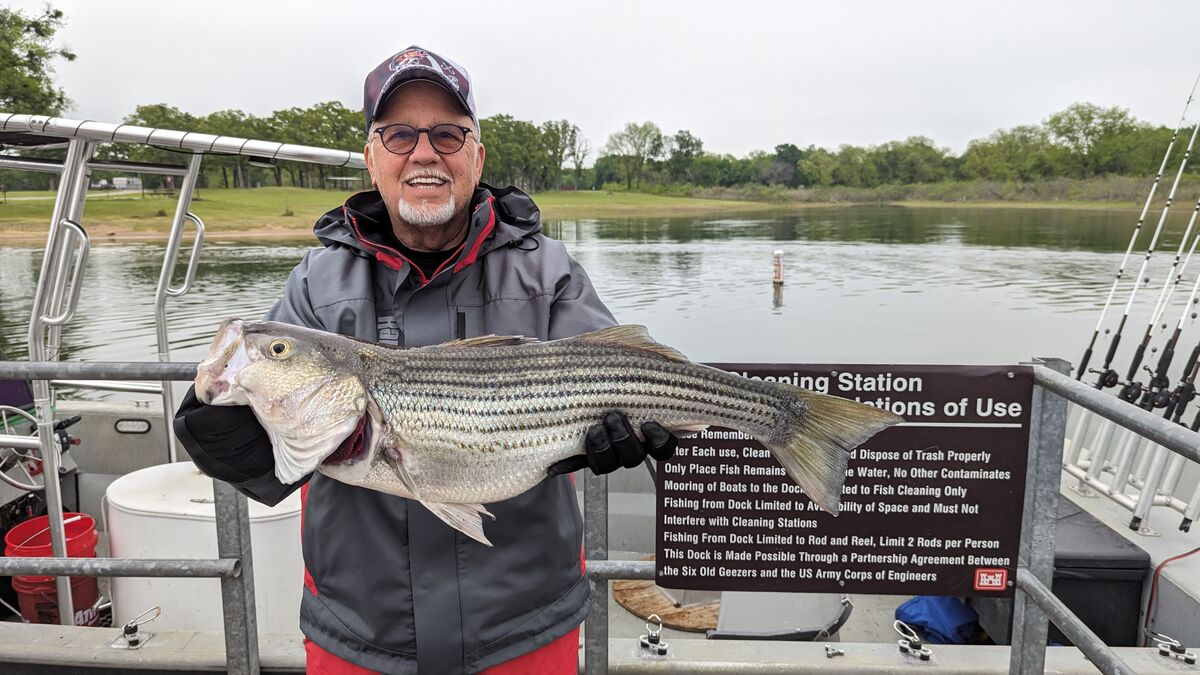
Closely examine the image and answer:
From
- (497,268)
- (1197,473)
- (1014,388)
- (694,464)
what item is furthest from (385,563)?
(1197,473)

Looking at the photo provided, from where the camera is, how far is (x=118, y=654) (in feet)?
11.0

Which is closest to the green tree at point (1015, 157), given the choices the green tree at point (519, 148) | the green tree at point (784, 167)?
the green tree at point (784, 167)

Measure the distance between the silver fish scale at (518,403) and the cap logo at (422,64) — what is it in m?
0.95

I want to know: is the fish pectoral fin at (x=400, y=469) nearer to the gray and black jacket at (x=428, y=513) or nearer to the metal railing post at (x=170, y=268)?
the gray and black jacket at (x=428, y=513)

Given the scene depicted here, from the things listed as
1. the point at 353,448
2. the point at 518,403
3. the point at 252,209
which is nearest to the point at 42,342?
the point at 353,448

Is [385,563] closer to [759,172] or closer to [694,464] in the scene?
[694,464]

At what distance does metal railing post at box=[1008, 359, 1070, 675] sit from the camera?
105 inches

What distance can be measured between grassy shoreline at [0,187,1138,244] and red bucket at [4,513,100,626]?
10.4ft

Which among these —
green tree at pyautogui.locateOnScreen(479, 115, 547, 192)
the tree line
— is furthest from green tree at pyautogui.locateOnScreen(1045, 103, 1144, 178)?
green tree at pyautogui.locateOnScreen(479, 115, 547, 192)

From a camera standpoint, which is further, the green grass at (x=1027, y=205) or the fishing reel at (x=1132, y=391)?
the green grass at (x=1027, y=205)

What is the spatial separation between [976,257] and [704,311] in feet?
88.8

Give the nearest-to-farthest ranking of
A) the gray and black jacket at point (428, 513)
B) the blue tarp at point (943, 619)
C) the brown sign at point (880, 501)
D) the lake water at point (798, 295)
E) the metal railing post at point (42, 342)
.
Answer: the gray and black jacket at point (428, 513) → the brown sign at point (880, 501) → the metal railing post at point (42, 342) → the blue tarp at point (943, 619) → the lake water at point (798, 295)

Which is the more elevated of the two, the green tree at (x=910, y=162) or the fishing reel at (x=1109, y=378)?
the green tree at (x=910, y=162)

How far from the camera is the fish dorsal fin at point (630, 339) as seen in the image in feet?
7.48
